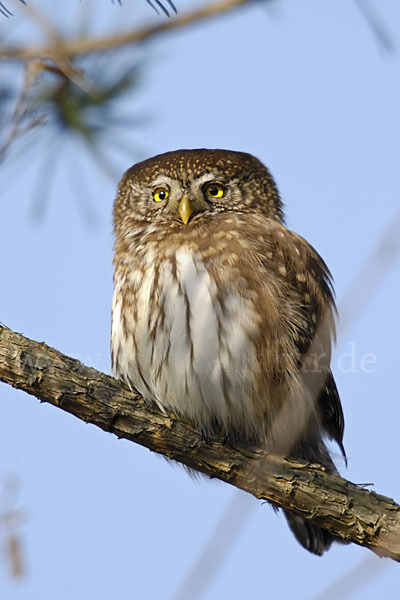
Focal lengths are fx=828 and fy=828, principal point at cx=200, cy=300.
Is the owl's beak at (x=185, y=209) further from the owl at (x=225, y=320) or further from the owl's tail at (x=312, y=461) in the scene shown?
the owl's tail at (x=312, y=461)

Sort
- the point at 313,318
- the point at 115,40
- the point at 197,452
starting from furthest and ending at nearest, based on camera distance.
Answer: the point at 313,318
the point at 197,452
the point at 115,40

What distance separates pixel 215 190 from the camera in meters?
4.94

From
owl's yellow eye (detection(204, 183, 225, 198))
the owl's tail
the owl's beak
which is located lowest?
the owl's tail

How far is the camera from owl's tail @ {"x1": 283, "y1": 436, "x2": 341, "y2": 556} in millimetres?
4543

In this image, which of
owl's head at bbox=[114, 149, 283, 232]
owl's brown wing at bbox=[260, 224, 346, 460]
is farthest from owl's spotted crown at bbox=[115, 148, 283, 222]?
owl's brown wing at bbox=[260, 224, 346, 460]

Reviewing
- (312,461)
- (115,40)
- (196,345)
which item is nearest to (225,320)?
(196,345)

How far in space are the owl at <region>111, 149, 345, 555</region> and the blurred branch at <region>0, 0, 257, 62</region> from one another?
1.75 meters

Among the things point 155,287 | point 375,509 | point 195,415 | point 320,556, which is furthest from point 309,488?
point 155,287

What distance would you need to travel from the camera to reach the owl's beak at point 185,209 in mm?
4613

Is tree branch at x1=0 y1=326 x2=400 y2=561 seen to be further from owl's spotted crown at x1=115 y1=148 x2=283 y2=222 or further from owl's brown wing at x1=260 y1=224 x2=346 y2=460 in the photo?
owl's spotted crown at x1=115 y1=148 x2=283 y2=222

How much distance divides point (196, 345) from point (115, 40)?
1.86 meters

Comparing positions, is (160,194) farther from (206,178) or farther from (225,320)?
(225,320)

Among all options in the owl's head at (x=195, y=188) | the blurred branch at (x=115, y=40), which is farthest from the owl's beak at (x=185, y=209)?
the blurred branch at (x=115, y=40)

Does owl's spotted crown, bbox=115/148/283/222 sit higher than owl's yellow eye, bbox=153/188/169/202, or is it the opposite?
owl's spotted crown, bbox=115/148/283/222
